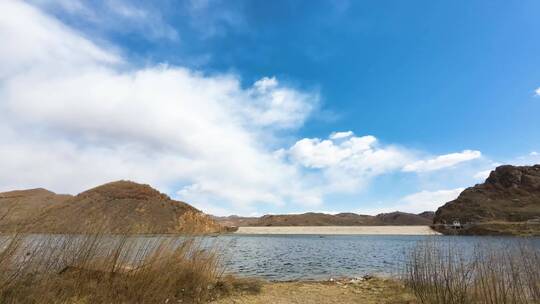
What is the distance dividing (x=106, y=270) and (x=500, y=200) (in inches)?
5204

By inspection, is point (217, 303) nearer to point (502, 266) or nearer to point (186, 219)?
A: point (186, 219)

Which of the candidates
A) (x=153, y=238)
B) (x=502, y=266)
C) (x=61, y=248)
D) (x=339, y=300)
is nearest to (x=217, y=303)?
(x=153, y=238)

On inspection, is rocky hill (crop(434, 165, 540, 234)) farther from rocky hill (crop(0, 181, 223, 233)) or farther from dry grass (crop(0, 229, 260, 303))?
dry grass (crop(0, 229, 260, 303))

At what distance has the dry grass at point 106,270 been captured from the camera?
488 cm

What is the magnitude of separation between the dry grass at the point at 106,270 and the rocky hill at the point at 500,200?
102513 mm

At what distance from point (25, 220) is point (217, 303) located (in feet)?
16.1

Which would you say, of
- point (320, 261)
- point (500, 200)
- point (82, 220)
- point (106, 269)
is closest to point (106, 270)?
point (106, 269)

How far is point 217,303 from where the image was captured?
8.51 m

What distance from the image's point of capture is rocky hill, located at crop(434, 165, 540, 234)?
338 feet

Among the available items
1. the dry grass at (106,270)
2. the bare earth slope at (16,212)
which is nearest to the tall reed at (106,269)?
the dry grass at (106,270)

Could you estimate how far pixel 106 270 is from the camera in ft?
22.0

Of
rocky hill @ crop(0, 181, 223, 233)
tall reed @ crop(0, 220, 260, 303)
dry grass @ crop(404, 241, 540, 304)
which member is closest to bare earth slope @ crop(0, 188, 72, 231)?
rocky hill @ crop(0, 181, 223, 233)

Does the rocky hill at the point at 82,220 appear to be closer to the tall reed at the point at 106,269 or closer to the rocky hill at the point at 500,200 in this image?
the tall reed at the point at 106,269

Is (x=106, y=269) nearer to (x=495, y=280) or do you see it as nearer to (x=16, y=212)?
(x=16, y=212)
